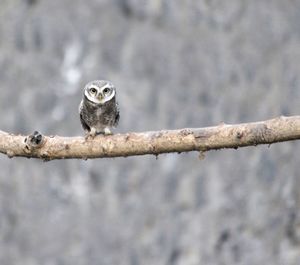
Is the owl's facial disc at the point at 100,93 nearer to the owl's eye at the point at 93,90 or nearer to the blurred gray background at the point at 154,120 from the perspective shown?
the owl's eye at the point at 93,90

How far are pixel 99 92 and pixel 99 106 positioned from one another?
16 centimetres

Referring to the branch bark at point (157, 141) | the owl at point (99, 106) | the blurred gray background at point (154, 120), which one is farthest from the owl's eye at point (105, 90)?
the blurred gray background at point (154, 120)

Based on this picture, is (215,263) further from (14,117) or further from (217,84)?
(14,117)

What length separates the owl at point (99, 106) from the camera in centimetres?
711

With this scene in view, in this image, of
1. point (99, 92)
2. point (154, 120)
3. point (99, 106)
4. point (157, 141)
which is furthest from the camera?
point (154, 120)

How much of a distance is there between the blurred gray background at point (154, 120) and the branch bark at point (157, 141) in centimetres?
649

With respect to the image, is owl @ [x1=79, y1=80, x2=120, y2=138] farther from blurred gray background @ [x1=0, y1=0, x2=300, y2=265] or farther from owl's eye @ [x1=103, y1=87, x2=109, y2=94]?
blurred gray background @ [x1=0, y1=0, x2=300, y2=265]

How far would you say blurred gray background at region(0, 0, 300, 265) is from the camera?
12422 mm

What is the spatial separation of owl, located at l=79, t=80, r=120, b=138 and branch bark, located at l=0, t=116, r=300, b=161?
89 cm

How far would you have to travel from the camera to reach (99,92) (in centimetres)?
709

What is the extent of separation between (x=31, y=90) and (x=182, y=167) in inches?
92.2

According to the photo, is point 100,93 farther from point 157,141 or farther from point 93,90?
point 157,141

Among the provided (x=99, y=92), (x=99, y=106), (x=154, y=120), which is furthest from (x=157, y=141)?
(x=154, y=120)

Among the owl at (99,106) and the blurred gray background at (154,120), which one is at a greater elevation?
the blurred gray background at (154,120)
